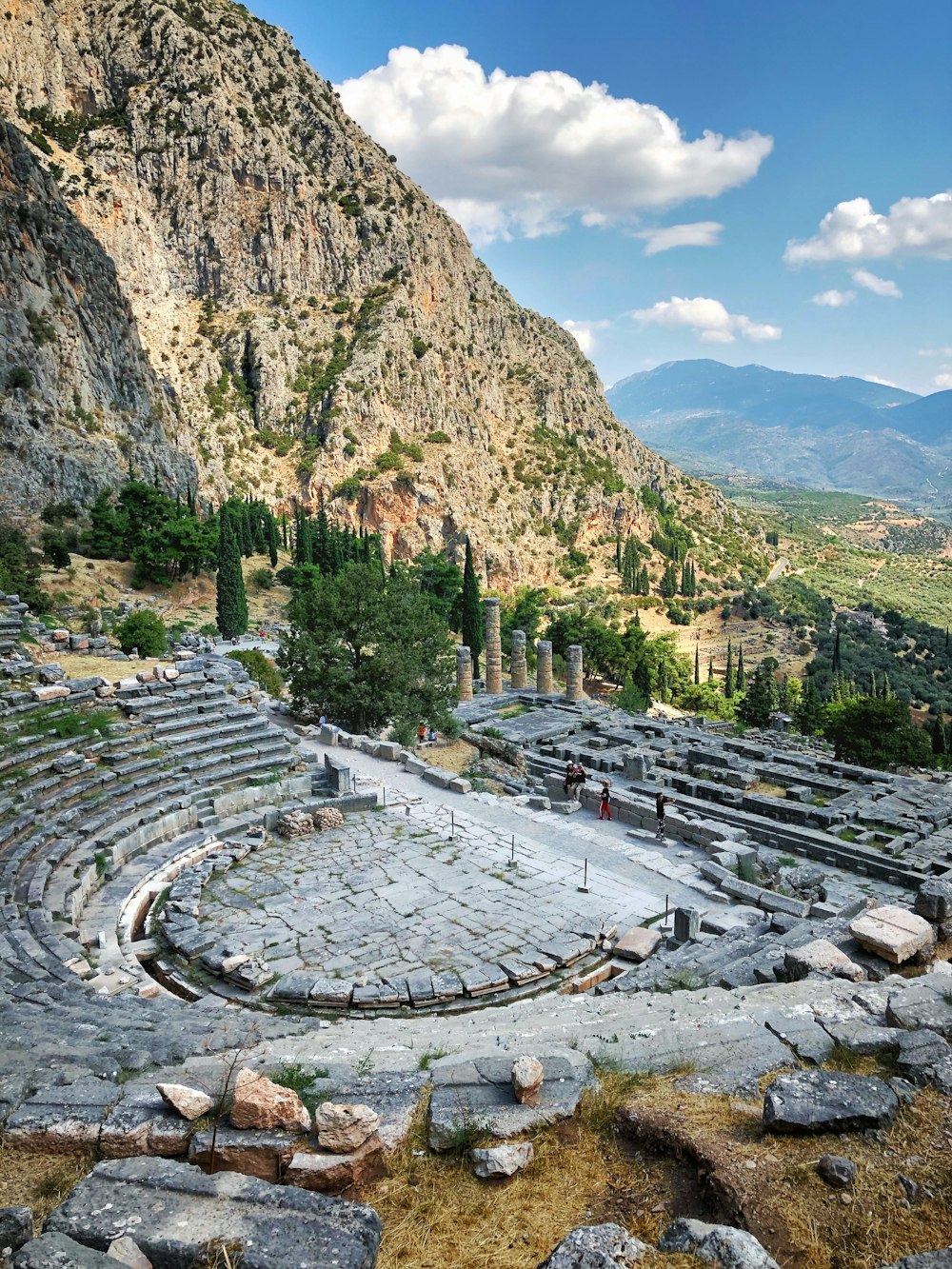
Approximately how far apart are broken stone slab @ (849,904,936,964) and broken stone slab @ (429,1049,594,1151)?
3.69 metres

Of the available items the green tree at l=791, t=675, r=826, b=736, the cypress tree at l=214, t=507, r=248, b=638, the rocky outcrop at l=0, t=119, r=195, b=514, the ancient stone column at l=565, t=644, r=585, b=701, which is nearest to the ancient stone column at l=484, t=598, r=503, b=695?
the ancient stone column at l=565, t=644, r=585, b=701

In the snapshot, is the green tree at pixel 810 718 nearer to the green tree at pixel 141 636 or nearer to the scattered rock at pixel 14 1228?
the green tree at pixel 141 636

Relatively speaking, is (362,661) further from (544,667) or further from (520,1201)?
(520,1201)

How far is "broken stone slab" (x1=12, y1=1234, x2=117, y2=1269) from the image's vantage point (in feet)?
11.3

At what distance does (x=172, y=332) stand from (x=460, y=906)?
79534 mm

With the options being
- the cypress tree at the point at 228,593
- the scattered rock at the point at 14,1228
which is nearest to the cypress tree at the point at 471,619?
the cypress tree at the point at 228,593

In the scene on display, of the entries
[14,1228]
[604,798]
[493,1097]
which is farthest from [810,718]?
[14,1228]

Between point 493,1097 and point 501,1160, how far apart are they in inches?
29.2

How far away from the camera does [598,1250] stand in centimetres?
363

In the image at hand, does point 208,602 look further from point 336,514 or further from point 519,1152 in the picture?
point 519,1152

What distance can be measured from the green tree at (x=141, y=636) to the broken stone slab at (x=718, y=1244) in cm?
2562

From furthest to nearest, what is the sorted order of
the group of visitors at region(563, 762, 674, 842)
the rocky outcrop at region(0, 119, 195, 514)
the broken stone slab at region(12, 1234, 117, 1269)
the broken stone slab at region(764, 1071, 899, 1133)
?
1. the rocky outcrop at region(0, 119, 195, 514)
2. the group of visitors at region(563, 762, 674, 842)
3. the broken stone slab at region(764, 1071, 899, 1133)
4. the broken stone slab at region(12, 1234, 117, 1269)

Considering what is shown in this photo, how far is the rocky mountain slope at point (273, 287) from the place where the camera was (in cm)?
7294

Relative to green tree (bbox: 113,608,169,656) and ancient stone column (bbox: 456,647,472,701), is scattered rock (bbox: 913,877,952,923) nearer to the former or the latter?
green tree (bbox: 113,608,169,656)
